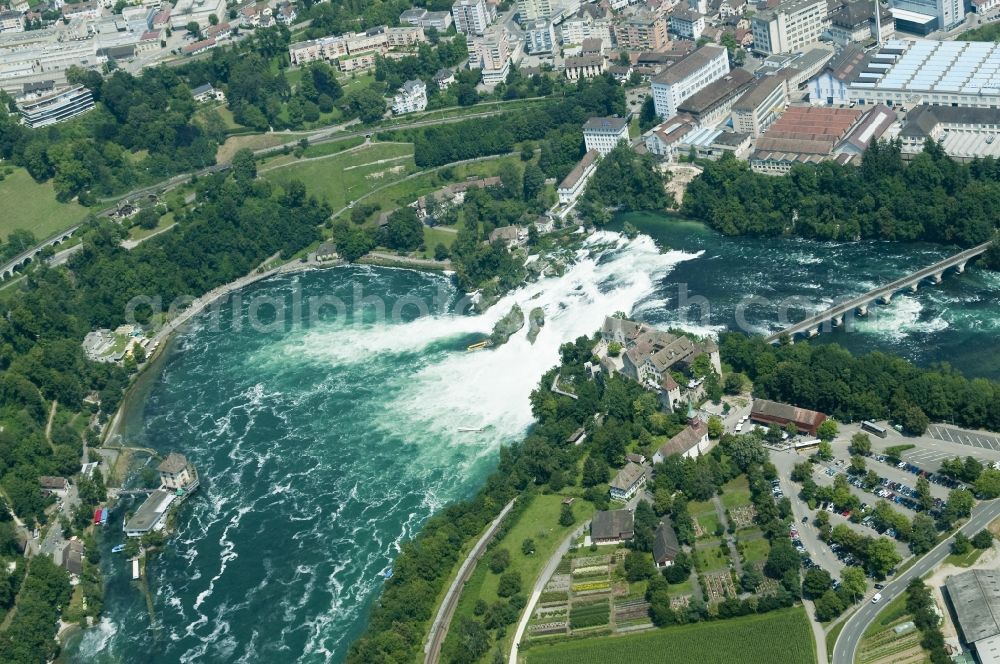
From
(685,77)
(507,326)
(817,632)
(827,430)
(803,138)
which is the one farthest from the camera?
(685,77)

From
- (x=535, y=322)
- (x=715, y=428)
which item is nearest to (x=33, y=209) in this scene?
(x=535, y=322)


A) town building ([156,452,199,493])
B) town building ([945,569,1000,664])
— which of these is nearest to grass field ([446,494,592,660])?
town building ([945,569,1000,664])

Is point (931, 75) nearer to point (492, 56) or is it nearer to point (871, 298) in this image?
point (871, 298)

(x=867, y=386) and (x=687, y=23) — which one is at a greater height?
(x=687, y=23)

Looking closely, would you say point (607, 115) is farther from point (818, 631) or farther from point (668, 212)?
point (818, 631)

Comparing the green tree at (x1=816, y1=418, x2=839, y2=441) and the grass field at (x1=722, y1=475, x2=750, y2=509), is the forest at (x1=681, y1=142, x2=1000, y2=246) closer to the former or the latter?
the green tree at (x1=816, y1=418, x2=839, y2=441)

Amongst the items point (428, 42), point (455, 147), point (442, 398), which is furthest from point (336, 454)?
point (428, 42)
